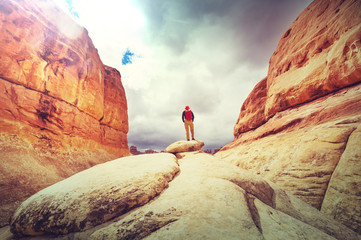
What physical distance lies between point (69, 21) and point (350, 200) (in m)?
22.7

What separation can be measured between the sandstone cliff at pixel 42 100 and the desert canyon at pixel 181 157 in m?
0.07

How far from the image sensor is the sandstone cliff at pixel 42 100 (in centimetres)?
693

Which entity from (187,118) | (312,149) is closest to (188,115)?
(187,118)

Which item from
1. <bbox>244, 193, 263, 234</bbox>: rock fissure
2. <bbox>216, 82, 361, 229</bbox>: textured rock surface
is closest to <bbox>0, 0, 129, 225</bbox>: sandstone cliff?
<bbox>244, 193, 263, 234</bbox>: rock fissure

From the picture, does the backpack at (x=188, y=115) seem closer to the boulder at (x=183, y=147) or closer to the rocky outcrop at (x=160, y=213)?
the boulder at (x=183, y=147)

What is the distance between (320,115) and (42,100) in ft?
59.4

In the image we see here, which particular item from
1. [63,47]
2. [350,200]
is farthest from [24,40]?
[350,200]

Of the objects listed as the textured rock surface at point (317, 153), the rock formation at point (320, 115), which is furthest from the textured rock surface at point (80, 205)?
the rock formation at point (320, 115)

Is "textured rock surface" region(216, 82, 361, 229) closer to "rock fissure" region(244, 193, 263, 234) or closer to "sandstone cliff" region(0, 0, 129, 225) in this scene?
"rock fissure" region(244, 193, 263, 234)

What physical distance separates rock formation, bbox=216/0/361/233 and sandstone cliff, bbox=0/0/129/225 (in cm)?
1155

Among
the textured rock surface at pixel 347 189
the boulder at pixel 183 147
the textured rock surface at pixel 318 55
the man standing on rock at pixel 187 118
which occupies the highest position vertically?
the textured rock surface at pixel 318 55

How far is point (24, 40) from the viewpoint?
28.8 ft

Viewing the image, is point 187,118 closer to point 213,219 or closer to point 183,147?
point 183,147

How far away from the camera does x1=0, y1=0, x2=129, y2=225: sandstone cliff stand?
6.93m
